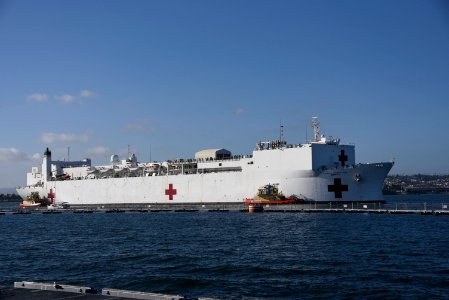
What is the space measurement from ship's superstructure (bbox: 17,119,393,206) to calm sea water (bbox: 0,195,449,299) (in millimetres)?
10251

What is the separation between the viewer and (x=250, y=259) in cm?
1717

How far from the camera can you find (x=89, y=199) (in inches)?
2223

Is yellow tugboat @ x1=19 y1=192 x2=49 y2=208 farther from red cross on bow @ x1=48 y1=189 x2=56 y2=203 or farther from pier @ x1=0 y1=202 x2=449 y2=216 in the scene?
pier @ x1=0 y1=202 x2=449 y2=216

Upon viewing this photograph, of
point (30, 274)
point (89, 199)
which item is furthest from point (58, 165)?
point (30, 274)

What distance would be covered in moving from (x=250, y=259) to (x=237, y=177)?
2586cm

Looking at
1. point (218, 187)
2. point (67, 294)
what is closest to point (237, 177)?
point (218, 187)

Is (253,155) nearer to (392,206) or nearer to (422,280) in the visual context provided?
(392,206)

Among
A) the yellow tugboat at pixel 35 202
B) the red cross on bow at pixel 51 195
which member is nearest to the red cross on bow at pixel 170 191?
the red cross on bow at pixel 51 195

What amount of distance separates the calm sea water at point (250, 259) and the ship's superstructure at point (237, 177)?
10.3m

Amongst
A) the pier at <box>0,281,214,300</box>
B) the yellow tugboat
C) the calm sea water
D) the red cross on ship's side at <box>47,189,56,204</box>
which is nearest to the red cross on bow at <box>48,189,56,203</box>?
the red cross on ship's side at <box>47,189,56,204</box>

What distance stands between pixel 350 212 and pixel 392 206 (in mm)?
6096

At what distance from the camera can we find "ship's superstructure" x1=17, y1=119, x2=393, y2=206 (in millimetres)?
38875

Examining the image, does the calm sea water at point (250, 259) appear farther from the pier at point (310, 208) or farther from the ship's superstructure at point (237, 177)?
the ship's superstructure at point (237, 177)

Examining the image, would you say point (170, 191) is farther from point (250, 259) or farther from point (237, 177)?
point (250, 259)
